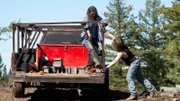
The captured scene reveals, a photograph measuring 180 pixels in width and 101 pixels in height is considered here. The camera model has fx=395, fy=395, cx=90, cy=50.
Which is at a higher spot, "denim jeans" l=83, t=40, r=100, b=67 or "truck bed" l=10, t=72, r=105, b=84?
"denim jeans" l=83, t=40, r=100, b=67

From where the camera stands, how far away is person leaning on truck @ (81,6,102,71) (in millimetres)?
9730

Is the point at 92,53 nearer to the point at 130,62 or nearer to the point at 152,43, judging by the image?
the point at 130,62

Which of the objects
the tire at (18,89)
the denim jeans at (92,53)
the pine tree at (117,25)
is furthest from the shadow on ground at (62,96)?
the pine tree at (117,25)

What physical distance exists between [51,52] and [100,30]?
1455mm

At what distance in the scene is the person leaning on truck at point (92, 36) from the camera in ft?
31.9

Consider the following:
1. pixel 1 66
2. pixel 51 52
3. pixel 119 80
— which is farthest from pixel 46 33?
pixel 1 66

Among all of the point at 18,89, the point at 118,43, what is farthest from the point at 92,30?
Result: the point at 18,89

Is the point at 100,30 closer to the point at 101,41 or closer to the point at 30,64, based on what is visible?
the point at 101,41

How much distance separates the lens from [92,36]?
10117 mm

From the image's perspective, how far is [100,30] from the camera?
32.6ft

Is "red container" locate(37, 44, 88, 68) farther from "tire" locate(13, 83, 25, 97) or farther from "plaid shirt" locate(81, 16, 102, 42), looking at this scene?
"tire" locate(13, 83, 25, 97)

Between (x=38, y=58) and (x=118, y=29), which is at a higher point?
(x=118, y=29)

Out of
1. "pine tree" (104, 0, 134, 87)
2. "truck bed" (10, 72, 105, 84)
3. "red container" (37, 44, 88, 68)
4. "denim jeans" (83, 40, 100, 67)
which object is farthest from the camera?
"pine tree" (104, 0, 134, 87)

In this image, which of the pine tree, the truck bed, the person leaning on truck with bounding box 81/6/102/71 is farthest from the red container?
the pine tree
